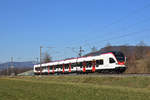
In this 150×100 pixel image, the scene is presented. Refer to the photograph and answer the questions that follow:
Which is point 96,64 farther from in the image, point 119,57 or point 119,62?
point 119,62

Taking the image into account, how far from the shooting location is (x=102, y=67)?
137 ft

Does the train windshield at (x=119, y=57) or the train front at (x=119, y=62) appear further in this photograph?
the train windshield at (x=119, y=57)

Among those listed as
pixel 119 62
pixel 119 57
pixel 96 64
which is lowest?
pixel 96 64

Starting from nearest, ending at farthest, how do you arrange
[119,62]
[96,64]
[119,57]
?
[119,62] → [119,57] → [96,64]

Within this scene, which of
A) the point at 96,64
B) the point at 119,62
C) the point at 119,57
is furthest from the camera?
the point at 96,64

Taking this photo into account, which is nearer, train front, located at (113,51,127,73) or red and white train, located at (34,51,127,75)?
train front, located at (113,51,127,73)

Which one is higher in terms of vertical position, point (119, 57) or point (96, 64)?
point (119, 57)

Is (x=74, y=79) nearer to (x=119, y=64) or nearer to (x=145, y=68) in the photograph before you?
(x=119, y=64)

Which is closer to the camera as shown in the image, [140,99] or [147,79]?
[140,99]

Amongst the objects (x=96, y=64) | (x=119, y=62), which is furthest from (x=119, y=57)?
(x=96, y=64)

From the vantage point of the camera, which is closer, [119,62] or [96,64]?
[119,62]

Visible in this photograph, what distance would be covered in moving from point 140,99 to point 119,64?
24.3 metres

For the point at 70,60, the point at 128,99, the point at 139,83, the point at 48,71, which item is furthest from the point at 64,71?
the point at 128,99

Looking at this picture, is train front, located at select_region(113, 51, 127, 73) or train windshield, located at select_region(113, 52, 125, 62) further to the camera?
train windshield, located at select_region(113, 52, 125, 62)
